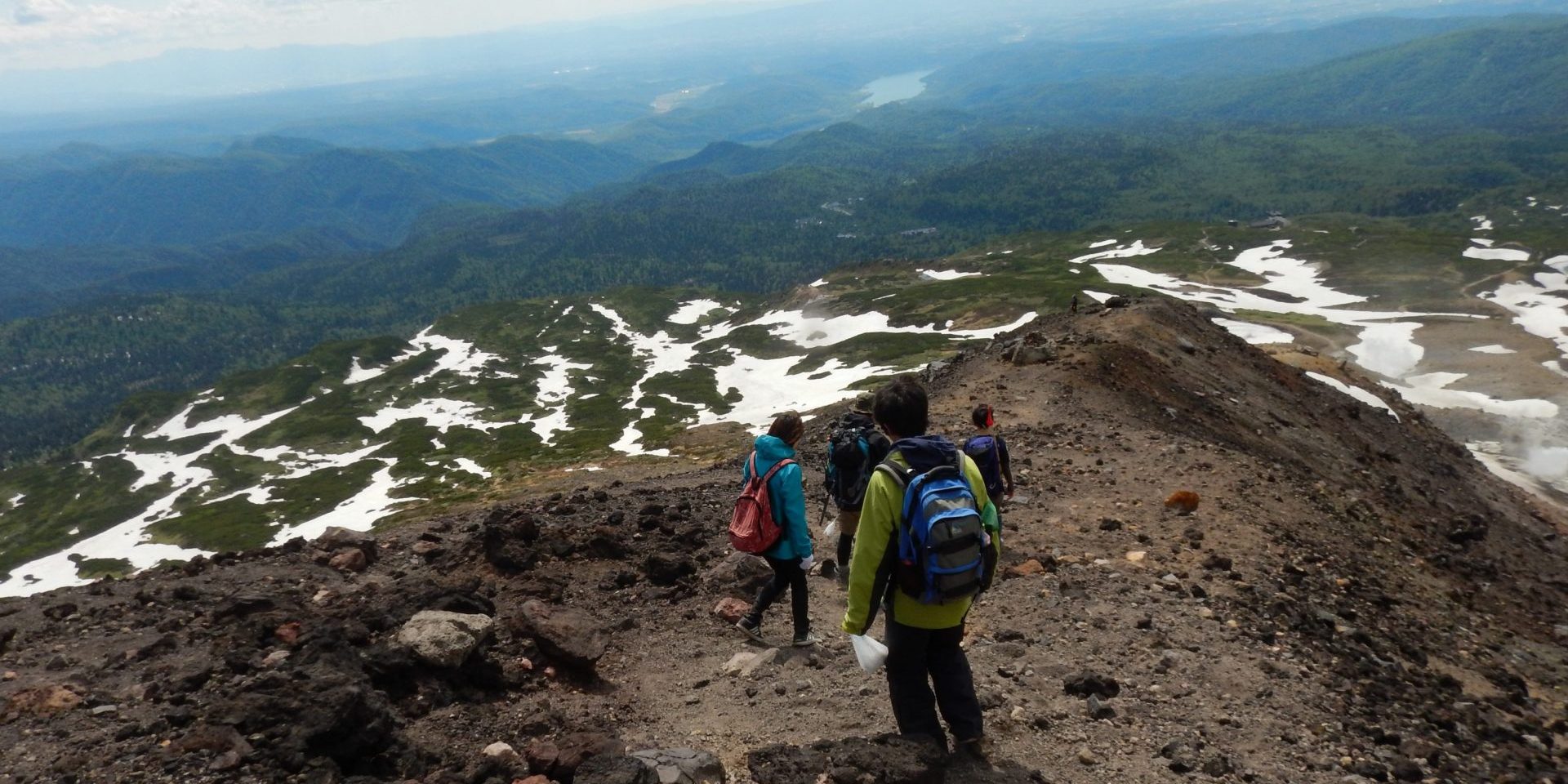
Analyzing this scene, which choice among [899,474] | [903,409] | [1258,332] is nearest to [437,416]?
[1258,332]

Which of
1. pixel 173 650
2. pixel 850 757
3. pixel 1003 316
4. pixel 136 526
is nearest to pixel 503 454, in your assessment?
pixel 136 526

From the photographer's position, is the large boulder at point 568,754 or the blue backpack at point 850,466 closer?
the large boulder at point 568,754

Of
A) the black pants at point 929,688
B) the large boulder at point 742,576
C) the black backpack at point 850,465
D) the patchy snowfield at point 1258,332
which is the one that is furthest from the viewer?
the patchy snowfield at point 1258,332

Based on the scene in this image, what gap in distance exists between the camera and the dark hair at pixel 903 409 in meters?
7.70

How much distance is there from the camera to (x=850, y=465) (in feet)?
38.1

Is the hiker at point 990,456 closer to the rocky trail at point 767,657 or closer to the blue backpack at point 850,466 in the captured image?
the rocky trail at point 767,657

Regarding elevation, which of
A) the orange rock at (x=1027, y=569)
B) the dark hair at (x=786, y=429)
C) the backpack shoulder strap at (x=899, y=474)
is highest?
the backpack shoulder strap at (x=899, y=474)

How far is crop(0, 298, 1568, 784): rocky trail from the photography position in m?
8.38

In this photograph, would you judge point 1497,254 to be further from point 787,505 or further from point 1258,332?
point 787,505

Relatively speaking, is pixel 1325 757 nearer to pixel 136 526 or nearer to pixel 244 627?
pixel 244 627

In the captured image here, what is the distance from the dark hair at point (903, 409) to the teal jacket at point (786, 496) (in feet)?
9.71

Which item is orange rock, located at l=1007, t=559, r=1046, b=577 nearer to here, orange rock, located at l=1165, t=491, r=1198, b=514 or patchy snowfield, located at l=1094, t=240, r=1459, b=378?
orange rock, located at l=1165, t=491, r=1198, b=514

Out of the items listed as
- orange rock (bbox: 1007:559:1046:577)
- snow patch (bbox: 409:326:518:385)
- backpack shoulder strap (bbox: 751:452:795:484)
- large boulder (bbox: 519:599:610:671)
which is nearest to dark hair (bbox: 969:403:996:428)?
orange rock (bbox: 1007:559:1046:577)

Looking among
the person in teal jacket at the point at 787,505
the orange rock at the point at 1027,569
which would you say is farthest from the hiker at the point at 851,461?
the orange rock at the point at 1027,569
